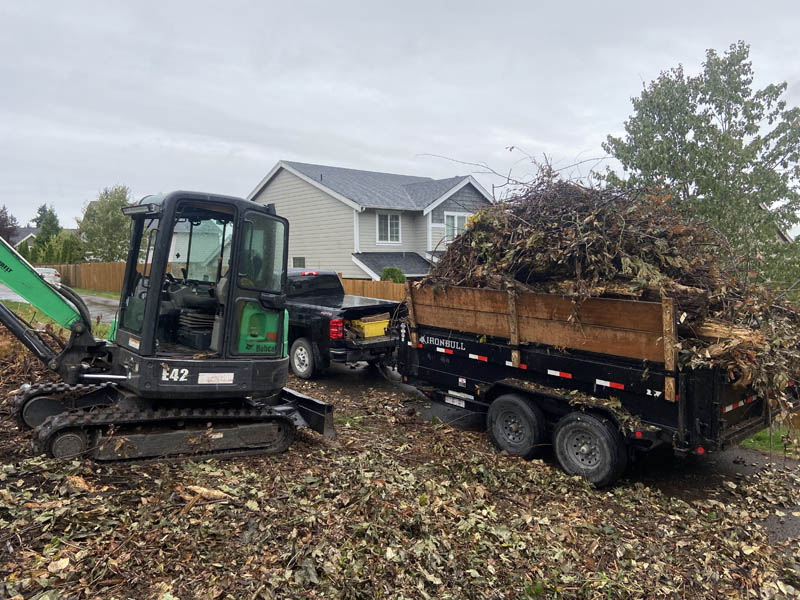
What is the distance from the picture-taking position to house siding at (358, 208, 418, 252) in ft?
74.2

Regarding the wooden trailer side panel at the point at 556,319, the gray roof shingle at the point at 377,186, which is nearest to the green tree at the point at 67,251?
the gray roof shingle at the point at 377,186

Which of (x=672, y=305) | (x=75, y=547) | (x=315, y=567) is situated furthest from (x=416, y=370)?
(x=75, y=547)

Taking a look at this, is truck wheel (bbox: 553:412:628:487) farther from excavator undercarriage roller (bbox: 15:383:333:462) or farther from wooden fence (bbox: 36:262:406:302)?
wooden fence (bbox: 36:262:406:302)

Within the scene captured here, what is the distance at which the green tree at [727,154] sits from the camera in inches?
473

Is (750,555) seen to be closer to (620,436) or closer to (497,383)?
(620,436)

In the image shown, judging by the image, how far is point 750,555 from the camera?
4.48m

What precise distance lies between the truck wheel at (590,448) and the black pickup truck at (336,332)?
4.02m

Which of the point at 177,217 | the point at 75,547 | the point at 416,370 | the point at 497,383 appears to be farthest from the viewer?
the point at 416,370

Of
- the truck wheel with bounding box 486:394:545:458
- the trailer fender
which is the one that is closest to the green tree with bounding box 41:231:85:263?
the trailer fender

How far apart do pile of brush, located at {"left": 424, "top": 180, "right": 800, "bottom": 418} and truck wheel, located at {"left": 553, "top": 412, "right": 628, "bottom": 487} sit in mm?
1088

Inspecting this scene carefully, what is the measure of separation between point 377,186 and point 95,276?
18.0 meters

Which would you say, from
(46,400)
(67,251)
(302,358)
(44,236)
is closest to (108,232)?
(67,251)

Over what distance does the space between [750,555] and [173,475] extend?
4896 mm

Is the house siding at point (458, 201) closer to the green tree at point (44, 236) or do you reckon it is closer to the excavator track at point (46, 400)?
the excavator track at point (46, 400)
